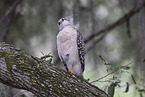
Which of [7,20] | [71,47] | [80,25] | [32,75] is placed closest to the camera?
[32,75]

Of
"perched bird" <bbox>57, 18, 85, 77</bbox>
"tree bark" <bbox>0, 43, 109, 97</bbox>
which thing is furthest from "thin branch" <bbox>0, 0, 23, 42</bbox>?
"tree bark" <bbox>0, 43, 109, 97</bbox>

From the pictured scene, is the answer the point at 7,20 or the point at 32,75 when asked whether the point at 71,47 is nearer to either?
the point at 32,75

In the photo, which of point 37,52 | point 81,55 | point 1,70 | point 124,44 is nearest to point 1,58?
point 1,70

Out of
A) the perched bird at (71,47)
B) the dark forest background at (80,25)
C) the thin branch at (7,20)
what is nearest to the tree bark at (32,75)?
the perched bird at (71,47)

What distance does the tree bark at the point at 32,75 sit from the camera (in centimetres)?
179

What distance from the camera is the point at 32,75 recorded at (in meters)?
1.85

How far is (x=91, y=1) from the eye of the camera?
542 cm

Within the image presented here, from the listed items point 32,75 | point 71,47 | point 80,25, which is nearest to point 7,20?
point 80,25

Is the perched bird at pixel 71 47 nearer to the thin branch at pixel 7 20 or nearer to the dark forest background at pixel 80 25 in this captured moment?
the thin branch at pixel 7 20

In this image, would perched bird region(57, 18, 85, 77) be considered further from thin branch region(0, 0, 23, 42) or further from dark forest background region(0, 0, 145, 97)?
dark forest background region(0, 0, 145, 97)

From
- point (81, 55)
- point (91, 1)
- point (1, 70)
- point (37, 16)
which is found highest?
point (91, 1)

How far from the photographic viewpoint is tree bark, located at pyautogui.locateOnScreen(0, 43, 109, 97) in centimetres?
179

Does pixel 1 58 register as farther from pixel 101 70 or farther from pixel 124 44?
pixel 124 44

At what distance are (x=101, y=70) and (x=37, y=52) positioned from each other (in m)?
→ 1.62
